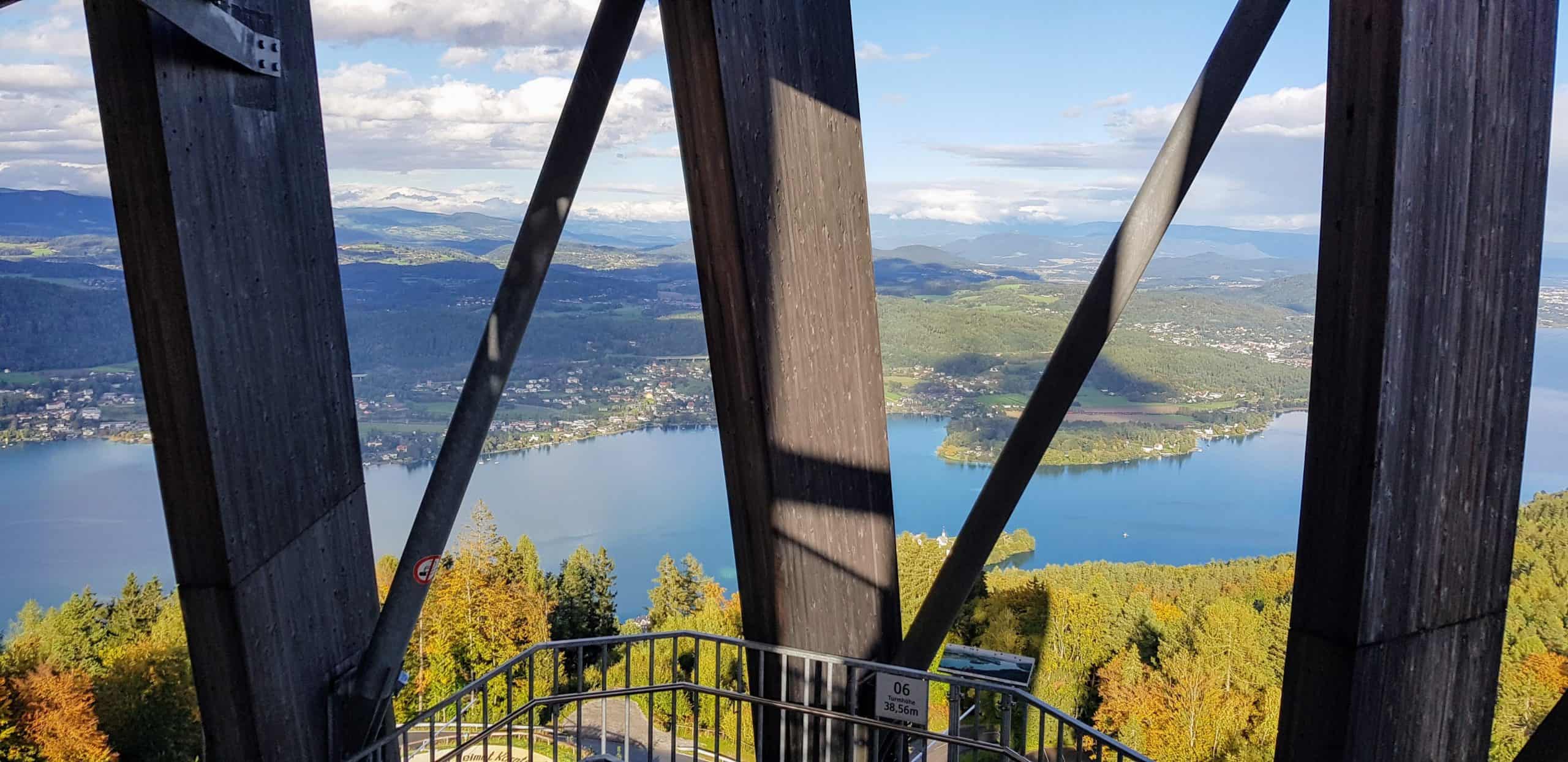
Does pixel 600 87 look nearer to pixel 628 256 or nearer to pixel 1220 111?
pixel 1220 111

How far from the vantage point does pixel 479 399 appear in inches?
190

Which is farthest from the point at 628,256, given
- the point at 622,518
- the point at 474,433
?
the point at 474,433

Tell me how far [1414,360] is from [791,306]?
2238 mm

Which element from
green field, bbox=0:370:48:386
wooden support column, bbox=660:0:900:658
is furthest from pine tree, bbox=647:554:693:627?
wooden support column, bbox=660:0:900:658

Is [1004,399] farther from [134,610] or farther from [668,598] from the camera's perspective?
[134,610]

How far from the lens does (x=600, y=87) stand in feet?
15.0

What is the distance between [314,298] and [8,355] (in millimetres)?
17301

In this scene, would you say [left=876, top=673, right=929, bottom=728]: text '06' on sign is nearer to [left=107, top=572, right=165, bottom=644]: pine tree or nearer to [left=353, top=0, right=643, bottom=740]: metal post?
[left=353, top=0, right=643, bottom=740]: metal post

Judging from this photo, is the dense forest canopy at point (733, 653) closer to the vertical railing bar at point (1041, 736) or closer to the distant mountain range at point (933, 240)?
the distant mountain range at point (933, 240)

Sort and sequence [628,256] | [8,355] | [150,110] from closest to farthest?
1. [150,110]
2. [8,355]
3. [628,256]

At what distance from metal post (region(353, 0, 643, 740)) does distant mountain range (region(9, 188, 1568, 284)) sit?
31.9ft

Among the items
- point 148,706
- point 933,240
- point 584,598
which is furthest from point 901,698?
point 584,598

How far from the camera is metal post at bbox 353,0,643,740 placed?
471 cm

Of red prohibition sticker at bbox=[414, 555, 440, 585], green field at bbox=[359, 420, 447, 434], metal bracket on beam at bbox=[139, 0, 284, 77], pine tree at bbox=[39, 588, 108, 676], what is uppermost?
metal bracket on beam at bbox=[139, 0, 284, 77]
